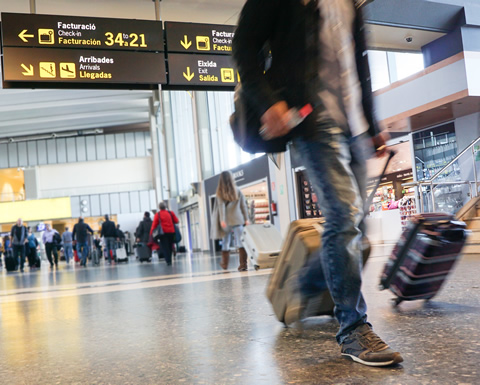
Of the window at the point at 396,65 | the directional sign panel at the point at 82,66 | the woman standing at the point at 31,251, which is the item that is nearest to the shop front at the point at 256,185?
the window at the point at 396,65

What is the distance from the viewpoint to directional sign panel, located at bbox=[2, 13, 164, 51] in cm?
765

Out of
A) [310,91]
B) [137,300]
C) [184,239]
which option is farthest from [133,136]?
[310,91]

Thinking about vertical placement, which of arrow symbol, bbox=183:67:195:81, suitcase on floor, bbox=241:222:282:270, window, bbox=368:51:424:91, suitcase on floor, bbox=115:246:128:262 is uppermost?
window, bbox=368:51:424:91

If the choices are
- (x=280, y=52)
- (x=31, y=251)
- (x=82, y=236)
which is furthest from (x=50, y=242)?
(x=280, y=52)

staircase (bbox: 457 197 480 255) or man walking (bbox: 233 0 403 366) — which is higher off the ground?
man walking (bbox: 233 0 403 366)

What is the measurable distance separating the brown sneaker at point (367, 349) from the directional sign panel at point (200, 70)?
23.1 feet

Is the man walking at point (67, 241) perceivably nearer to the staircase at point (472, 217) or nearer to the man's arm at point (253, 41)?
the staircase at point (472, 217)

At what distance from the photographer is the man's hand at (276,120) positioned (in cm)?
173

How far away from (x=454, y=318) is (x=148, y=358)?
1.36 metres

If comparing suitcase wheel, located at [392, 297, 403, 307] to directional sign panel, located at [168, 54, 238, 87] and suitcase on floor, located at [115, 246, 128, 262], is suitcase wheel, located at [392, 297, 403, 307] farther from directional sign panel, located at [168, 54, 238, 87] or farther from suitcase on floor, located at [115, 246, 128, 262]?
suitcase on floor, located at [115, 246, 128, 262]

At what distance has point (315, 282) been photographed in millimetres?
2215

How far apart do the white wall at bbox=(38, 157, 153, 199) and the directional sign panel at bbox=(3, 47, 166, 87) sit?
33.5 metres

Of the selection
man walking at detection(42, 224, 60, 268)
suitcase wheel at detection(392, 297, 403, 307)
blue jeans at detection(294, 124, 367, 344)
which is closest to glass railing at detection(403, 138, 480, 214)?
suitcase wheel at detection(392, 297, 403, 307)

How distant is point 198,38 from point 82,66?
197cm
